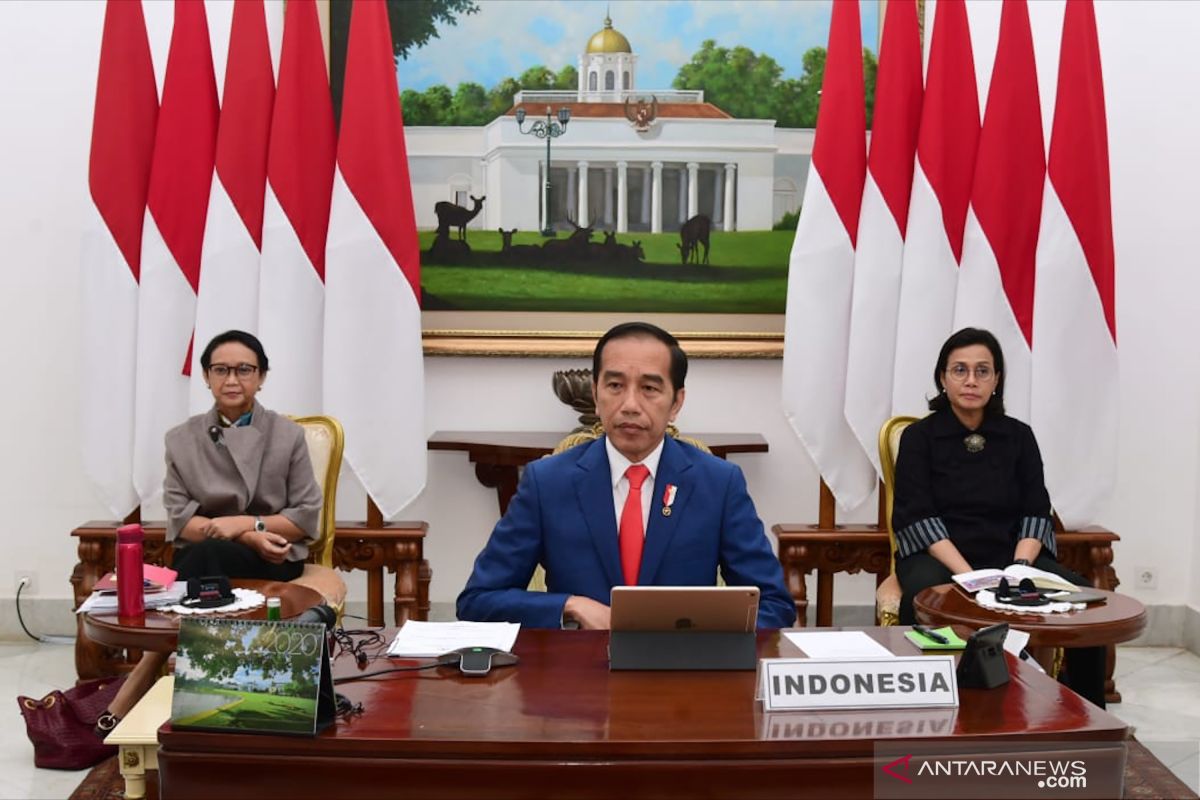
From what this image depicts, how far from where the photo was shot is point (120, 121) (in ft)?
14.5

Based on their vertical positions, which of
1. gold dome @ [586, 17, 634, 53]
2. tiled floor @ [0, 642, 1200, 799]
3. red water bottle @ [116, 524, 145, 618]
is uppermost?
gold dome @ [586, 17, 634, 53]

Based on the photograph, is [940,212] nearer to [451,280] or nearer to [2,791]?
[451,280]

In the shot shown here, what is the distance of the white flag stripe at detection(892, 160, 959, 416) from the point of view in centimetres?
441

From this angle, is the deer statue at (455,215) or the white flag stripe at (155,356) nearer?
the white flag stripe at (155,356)

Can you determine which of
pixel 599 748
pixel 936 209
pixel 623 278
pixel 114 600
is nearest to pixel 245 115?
pixel 623 278

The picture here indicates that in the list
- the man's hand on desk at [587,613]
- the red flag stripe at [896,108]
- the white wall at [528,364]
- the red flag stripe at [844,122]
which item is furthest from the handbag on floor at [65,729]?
the red flag stripe at [896,108]

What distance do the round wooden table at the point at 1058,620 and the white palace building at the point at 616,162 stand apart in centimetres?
233

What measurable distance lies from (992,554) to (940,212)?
1317 millimetres

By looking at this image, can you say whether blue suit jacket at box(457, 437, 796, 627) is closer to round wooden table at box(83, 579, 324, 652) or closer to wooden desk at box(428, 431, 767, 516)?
round wooden table at box(83, 579, 324, 652)

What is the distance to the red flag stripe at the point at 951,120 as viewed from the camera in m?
4.40

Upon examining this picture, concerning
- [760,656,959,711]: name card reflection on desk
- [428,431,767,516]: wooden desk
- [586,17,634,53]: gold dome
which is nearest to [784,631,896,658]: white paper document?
[760,656,959,711]: name card reflection on desk

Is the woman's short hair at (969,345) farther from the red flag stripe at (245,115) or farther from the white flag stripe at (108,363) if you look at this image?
the white flag stripe at (108,363)

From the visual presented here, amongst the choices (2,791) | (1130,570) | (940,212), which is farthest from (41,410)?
(1130,570)

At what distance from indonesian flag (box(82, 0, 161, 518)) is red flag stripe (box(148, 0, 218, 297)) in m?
0.09
